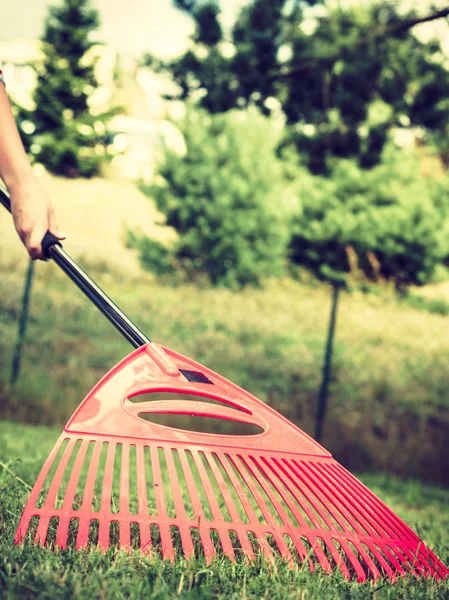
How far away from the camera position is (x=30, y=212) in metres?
1.72

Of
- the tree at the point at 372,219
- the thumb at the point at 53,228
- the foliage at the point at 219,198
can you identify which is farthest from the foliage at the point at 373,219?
the thumb at the point at 53,228

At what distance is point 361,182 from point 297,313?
5.27 metres

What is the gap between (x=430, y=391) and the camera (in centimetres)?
802

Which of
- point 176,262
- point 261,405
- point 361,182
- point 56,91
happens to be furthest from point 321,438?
point 56,91

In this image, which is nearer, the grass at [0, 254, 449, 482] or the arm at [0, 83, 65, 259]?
the arm at [0, 83, 65, 259]

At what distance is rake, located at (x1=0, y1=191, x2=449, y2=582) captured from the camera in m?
1.45

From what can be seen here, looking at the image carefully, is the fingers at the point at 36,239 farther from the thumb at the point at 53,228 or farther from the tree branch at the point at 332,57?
the tree branch at the point at 332,57

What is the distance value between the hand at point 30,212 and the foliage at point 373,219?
562 inches

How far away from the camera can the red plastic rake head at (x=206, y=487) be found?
1.45 metres

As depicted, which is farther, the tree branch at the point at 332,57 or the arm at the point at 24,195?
the tree branch at the point at 332,57

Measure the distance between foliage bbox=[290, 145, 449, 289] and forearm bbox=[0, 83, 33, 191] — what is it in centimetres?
1425

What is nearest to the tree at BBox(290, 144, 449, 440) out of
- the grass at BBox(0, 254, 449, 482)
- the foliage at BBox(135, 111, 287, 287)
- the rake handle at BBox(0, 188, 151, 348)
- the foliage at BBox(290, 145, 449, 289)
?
the foliage at BBox(290, 145, 449, 289)

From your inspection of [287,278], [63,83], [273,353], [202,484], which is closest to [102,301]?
[202,484]

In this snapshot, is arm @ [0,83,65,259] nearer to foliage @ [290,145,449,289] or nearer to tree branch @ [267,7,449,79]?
tree branch @ [267,7,449,79]
